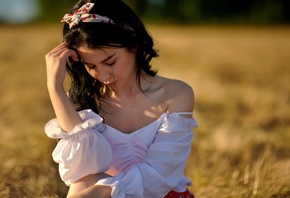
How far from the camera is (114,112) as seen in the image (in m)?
2.80

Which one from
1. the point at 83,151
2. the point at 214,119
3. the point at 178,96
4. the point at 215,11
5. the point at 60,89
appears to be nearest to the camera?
the point at 83,151

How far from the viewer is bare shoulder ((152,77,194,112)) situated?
8.86 ft

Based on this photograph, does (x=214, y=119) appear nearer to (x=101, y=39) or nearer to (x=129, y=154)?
(x=129, y=154)

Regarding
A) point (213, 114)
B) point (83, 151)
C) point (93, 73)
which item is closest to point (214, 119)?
point (213, 114)

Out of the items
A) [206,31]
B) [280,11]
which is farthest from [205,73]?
[280,11]

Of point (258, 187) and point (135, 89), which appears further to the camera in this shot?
point (258, 187)

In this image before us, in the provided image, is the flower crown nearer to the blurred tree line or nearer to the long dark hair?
the long dark hair

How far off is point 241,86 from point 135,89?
4744 mm

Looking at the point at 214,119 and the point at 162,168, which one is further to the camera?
the point at 214,119

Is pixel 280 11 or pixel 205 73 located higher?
pixel 205 73

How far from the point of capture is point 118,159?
2693 mm

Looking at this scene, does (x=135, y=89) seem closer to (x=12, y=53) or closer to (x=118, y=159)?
(x=118, y=159)

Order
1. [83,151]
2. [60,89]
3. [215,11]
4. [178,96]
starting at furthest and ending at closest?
[215,11] → [178,96] → [60,89] → [83,151]

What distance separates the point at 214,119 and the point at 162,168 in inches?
122
